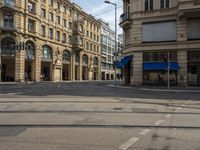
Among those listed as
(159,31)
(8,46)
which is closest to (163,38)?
(159,31)

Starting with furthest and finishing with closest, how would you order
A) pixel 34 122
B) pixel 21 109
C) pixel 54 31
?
pixel 54 31 < pixel 21 109 < pixel 34 122

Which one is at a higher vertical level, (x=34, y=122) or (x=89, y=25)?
(x=89, y=25)

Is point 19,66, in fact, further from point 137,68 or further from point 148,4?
point 148,4

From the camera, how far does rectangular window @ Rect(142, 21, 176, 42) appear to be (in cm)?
3606

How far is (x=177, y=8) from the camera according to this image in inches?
1391

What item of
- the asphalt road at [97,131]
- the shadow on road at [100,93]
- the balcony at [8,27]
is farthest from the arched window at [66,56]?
the asphalt road at [97,131]

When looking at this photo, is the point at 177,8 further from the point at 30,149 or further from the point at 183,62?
the point at 30,149

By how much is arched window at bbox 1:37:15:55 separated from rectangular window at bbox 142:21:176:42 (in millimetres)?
25323

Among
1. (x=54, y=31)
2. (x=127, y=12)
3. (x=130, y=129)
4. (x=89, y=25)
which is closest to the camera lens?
(x=130, y=129)

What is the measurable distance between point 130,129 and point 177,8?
28.9 meters

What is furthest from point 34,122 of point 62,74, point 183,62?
point 62,74

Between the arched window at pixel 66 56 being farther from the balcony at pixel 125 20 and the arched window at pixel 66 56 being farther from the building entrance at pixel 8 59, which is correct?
the balcony at pixel 125 20

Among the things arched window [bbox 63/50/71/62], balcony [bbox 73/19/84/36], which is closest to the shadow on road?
arched window [bbox 63/50/71/62]

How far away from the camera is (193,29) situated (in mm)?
34938
